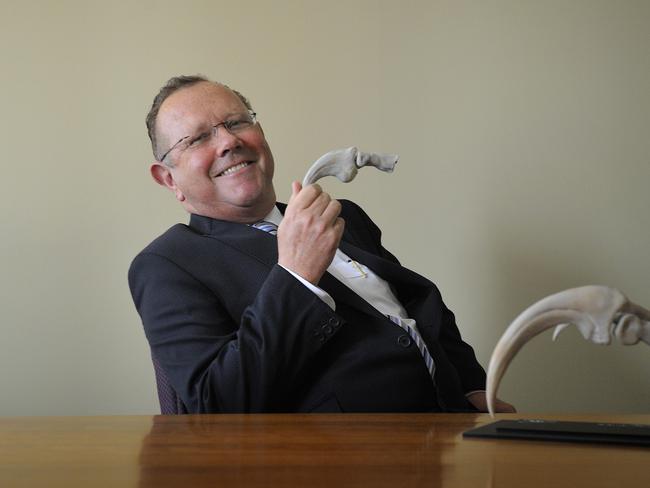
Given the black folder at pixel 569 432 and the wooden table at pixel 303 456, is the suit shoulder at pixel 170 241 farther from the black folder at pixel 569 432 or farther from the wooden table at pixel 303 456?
the black folder at pixel 569 432

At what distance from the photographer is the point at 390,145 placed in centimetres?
256

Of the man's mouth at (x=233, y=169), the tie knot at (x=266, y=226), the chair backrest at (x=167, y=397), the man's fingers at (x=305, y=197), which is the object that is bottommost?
the chair backrest at (x=167, y=397)

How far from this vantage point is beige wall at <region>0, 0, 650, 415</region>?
2412mm

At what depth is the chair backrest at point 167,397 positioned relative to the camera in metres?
1.55

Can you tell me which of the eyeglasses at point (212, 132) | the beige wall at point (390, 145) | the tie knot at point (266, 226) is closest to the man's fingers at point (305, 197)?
the tie knot at point (266, 226)

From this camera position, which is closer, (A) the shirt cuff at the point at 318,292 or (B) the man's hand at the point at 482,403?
(A) the shirt cuff at the point at 318,292

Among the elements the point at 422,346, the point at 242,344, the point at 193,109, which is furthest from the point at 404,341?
the point at 193,109

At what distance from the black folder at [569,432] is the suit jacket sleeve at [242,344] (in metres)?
0.54

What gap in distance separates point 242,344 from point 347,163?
0.37m

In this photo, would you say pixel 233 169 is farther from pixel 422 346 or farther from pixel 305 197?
pixel 422 346

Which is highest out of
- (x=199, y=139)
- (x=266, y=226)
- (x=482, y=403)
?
(x=199, y=139)

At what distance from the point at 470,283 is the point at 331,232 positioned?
44.2 inches

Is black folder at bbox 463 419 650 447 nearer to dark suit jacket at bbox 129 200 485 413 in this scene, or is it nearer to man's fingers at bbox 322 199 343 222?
dark suit jacket at bbox 129 200 485 413

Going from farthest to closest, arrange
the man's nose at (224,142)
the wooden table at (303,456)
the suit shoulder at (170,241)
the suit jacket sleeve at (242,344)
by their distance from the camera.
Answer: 1. the man's nose at (224,142)
2. the suit shoulder at (170,241)
3. the suit jacket sleeve at (242,344)
4. the wooden table at (303,456)
